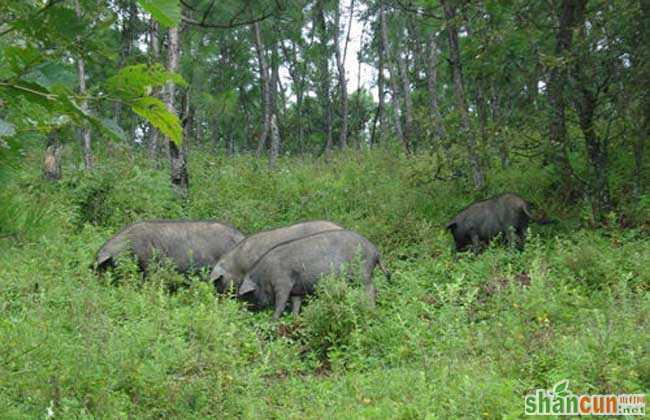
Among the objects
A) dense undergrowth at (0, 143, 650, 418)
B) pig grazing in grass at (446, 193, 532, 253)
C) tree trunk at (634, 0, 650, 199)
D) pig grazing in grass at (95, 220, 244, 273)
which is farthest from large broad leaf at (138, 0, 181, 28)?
tree trunk at (634, 0, 650, 199)

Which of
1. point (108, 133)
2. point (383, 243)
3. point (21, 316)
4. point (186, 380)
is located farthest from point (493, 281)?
point (108, 133)

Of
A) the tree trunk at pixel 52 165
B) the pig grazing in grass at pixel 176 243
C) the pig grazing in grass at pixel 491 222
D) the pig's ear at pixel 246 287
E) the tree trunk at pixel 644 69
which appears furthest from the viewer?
the tree trunk at pixel 52 165

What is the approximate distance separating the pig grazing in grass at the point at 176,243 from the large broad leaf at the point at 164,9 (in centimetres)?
720

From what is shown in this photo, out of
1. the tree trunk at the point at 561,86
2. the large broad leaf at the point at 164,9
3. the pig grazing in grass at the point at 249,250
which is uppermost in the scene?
the tree trunk at the point at 561,86

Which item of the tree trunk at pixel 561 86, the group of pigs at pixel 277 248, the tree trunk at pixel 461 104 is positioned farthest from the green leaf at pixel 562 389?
the tree trunk at pixel 461 104

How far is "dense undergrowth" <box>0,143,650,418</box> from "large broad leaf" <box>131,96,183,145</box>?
0.62 m

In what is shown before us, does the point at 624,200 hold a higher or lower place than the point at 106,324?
higher

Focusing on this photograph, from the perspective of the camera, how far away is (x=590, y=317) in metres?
6.21

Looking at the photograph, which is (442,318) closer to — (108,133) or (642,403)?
(642,403)

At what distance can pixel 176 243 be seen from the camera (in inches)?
373

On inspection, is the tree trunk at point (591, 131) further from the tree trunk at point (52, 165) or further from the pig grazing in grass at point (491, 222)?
the tree trunk at point (52, 165)

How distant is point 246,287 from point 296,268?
702 millimetres

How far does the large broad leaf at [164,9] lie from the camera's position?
6.08ft

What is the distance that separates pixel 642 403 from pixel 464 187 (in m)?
8.81
